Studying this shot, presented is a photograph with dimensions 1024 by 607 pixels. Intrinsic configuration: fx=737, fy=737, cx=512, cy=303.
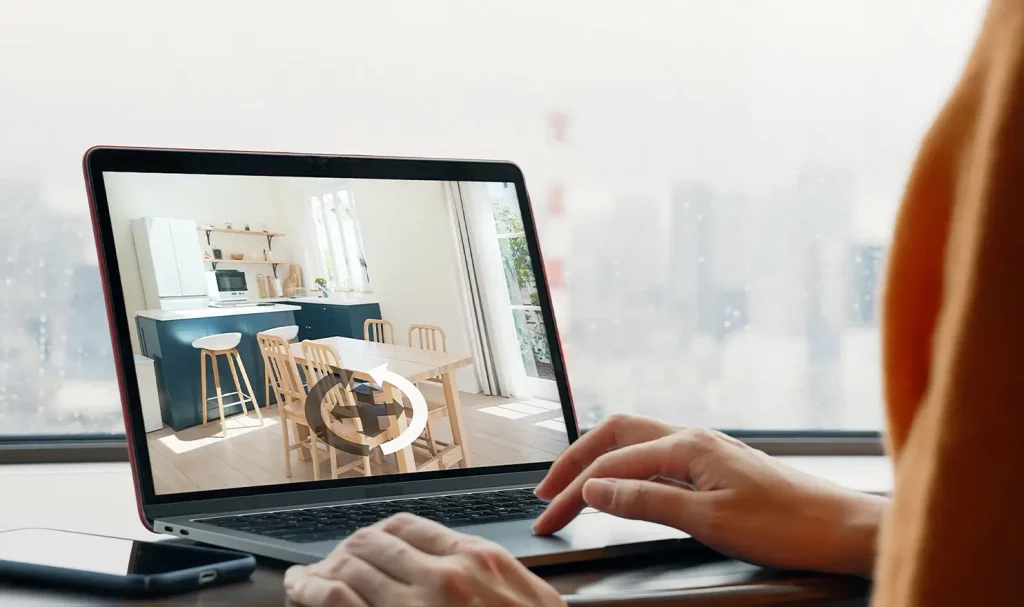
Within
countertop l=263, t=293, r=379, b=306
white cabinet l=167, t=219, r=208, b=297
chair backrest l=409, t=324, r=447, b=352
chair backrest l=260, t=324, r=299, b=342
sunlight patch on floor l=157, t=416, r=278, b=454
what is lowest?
sunlight patch on floor l=157, t=416, r=278, b=454

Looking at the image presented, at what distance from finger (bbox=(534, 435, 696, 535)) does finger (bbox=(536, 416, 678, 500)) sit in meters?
0.09

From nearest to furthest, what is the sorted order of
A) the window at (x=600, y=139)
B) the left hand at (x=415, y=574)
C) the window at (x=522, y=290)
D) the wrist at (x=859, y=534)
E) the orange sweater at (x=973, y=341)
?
the orange sweater at (x=973, y=341) → the left hand at (x=415, y=574) → the wrist at (x=859, y=534) → the window at (x=522, y=290) → the window at (x=600, y=139)

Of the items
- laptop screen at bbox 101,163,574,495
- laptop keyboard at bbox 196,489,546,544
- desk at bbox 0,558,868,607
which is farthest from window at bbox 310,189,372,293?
desk at bbox 0,558,868,607

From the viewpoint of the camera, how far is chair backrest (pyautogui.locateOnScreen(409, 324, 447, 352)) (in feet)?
2.60

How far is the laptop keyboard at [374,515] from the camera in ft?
1.89

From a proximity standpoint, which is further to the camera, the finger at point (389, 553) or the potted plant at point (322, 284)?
the potted plant at point (322, 284)

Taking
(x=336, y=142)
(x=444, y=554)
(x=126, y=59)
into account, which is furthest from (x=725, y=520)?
(x=126, y=59)

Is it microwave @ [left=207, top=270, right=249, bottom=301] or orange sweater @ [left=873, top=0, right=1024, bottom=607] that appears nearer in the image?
orange sweater @ [left=873, top=0, right=1024, bottom=607]

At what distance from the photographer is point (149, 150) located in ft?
2.35

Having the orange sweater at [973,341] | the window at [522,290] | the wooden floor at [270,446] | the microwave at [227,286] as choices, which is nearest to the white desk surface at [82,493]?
the wooden floor at [270,446]

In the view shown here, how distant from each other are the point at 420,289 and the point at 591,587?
1.43 ft

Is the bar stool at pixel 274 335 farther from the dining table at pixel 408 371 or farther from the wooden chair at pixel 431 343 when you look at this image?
the wooden chair at pixel 431 343

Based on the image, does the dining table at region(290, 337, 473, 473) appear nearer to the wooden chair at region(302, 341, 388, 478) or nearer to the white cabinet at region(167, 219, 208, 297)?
the wooden chair at region(302, 341, 388, 478)

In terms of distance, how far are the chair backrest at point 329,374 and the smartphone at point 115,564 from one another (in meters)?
0.22
